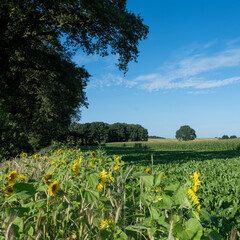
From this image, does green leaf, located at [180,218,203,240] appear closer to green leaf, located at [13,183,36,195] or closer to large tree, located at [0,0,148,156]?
green leaf, located at [13,183,36,195]

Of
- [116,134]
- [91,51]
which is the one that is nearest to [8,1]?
[91,51]

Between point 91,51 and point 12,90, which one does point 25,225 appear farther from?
point 91,51

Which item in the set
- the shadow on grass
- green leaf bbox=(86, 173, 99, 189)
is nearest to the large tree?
the shadow on grass

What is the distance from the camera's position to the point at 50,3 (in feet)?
32.8

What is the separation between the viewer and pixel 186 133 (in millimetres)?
99250

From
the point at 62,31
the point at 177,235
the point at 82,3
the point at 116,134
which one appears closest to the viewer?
the point at 177,235

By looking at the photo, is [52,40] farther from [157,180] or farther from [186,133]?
[186,133]

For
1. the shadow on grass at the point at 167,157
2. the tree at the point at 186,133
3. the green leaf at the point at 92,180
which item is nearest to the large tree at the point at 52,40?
the shadow on grass at the point at 167,157

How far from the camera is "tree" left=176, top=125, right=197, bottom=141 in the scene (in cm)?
9761

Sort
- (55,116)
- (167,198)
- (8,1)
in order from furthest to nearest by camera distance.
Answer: (55,116), (8,1), (167,198)

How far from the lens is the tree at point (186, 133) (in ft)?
320

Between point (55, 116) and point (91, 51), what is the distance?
21.7 ft

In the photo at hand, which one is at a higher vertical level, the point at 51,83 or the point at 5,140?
the point at 51,83

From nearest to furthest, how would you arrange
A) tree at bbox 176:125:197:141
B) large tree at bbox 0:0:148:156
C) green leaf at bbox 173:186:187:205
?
green leaf at bbox 173:186:187:205, large tree at bbox 0:0:148:156, tree at bbox 176:125:197:141
